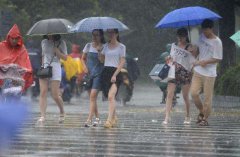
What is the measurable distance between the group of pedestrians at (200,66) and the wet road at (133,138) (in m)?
0.53

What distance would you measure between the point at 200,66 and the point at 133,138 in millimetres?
3180

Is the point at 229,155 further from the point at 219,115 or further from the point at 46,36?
the point at 219,115

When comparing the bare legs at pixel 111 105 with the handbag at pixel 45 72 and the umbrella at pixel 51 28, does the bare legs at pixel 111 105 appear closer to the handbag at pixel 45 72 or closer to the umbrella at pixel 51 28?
the handbag at pixel 45 72

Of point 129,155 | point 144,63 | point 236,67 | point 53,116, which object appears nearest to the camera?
point 129,155

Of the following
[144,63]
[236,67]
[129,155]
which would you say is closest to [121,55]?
[129,155]

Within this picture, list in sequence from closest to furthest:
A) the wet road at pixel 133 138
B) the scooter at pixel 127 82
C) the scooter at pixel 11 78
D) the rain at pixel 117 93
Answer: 1. the wet road at pixel 133 138
2. the rain at pixel 117 93
3. the scooter at pixel 11 78
4. the scooter at pixel 127 82

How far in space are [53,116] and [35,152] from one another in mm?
8337

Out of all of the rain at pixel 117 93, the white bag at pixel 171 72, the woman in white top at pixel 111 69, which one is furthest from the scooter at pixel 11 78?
the white bag at pixel 171 72

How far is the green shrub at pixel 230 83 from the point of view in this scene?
79.9ft

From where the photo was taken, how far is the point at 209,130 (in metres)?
16.5

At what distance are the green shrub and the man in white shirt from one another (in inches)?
273

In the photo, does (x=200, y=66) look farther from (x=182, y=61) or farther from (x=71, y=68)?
(x=71, y=68)

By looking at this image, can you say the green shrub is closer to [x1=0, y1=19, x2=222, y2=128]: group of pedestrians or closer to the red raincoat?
[x1=0, y1=19, x2=222, y2=128]: group of pedestrians

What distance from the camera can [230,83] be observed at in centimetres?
2477
